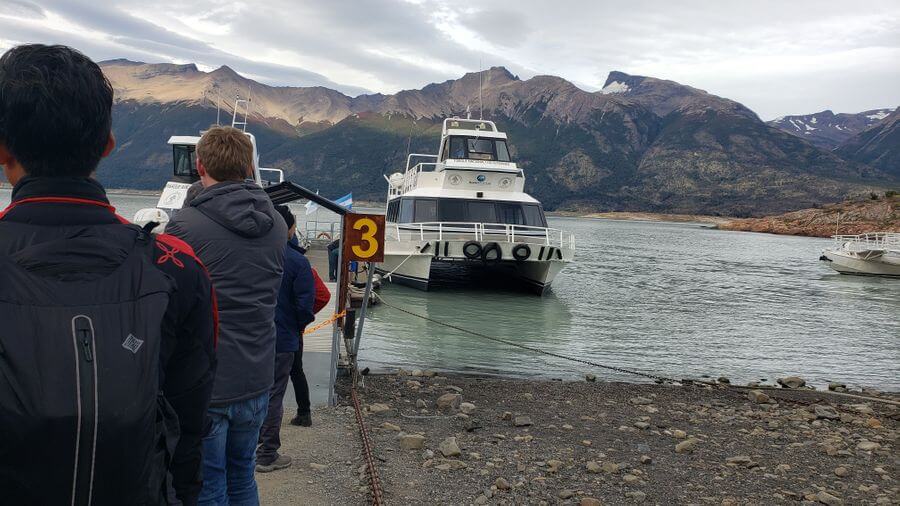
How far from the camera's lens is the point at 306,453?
18.4 ft

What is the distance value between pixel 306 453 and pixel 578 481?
7.50ft

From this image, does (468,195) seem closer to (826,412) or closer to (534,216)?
(534,216)

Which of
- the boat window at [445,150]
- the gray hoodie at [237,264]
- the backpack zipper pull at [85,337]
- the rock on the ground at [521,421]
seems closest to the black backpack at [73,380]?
the backpack zipper pull at [85,337]

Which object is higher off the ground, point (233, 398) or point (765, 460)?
point (233, 398)

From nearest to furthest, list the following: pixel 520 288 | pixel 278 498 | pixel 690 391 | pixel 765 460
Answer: pixel 278 498 < pixel 765 460 < pixel 690 391 < pixel 520 288

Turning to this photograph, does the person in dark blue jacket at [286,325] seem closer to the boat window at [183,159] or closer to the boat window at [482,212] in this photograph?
the boat window at [482,212]

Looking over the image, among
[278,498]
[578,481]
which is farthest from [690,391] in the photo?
[278,498]

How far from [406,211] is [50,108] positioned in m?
21.3

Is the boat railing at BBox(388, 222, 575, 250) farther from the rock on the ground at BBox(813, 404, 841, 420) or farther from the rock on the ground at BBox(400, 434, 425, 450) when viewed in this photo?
the rock on the ground at BBox(400, 434, 425, 450)

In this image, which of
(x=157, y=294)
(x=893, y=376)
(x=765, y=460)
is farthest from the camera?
(x=893, y=376)

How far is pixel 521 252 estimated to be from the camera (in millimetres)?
20438

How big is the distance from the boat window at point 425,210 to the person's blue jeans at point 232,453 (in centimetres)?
1884

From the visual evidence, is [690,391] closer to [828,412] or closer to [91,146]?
[828,412]

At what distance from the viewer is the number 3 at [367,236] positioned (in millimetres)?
6531
